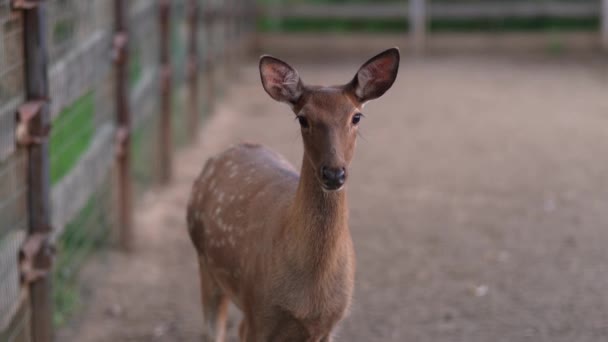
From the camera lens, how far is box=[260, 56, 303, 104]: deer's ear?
4.09 meters

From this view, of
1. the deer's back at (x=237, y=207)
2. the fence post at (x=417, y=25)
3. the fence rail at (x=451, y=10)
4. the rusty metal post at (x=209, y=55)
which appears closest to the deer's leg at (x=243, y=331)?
the deer's back at (x=237, y=207)

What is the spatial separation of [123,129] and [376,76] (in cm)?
306

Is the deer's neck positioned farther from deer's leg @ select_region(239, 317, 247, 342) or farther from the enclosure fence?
the enclosure fence

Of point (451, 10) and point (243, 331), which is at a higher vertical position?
point (243, 331)

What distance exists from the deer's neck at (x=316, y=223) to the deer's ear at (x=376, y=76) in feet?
1.18

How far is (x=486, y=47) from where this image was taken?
15.9m

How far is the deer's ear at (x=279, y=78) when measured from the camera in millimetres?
4094

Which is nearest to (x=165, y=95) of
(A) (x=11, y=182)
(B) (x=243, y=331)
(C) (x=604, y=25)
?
(A) (x=11, y=182)

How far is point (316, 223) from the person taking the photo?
398cm

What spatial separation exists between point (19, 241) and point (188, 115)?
562 centimetres

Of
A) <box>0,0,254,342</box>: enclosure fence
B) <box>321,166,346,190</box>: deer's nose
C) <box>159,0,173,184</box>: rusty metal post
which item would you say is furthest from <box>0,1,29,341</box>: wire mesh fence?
<box>159,0,173,184</box>: rusty metal post

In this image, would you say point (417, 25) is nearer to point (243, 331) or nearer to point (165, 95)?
point (165, 95)

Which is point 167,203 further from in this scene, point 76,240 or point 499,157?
point 499,157

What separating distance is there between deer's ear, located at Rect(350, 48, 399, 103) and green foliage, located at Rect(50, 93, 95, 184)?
256 cm
